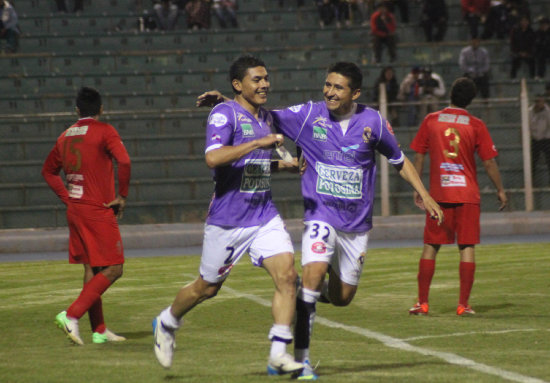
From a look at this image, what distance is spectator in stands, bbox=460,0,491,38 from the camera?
2745 centimetres

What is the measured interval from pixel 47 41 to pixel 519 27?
11.9 meters

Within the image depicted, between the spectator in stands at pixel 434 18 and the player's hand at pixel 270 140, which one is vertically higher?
the spectator in stands at pixel 434 18

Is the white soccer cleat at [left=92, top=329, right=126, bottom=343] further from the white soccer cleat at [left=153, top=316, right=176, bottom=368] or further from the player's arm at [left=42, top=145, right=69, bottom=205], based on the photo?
the white soccer cleat at [left=153, top=316, right=176, bottom=368]

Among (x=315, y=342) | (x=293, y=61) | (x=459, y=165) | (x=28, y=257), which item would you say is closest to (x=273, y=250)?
(x=315, y=342)

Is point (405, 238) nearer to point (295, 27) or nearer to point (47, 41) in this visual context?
point (295, 27)

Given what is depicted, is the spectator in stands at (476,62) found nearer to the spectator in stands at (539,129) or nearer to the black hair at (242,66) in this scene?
the spectator in stands at (539,129)

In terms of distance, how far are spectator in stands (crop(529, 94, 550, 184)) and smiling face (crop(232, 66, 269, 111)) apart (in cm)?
1467

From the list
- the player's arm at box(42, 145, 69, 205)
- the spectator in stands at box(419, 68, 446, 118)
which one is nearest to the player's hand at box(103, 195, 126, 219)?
the player's arm at box(42, 145, 69, 205)

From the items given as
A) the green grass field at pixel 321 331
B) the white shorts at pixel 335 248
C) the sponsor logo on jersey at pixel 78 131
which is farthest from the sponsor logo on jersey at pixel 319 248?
the sponsor logo on jersey at pixel 78 131

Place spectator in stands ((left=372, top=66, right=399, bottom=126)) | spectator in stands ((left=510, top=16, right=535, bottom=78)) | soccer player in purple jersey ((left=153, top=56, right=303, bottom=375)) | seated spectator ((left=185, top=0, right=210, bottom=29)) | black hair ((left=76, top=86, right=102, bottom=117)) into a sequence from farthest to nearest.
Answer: seated spectator ((left=185, top=0, right=210, bottom=29)), spectator in stands ((left=510, top=16, right=535, bottom=78)), spectator in stands ((left=372, top=66, right=399, bottom=126)), black hair ((left=76, top=86, right=102, bottom=117)), soccer player in purple jersey ((left=153, top=56, right=303, bottom=375))

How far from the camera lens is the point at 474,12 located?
27.5 m

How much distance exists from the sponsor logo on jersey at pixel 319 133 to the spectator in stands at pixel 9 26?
63.8 feet

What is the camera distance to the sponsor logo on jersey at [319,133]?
25.1 ft

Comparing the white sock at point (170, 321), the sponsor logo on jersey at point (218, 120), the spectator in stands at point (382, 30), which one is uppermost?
the spectator in stands at point (382, 30)
